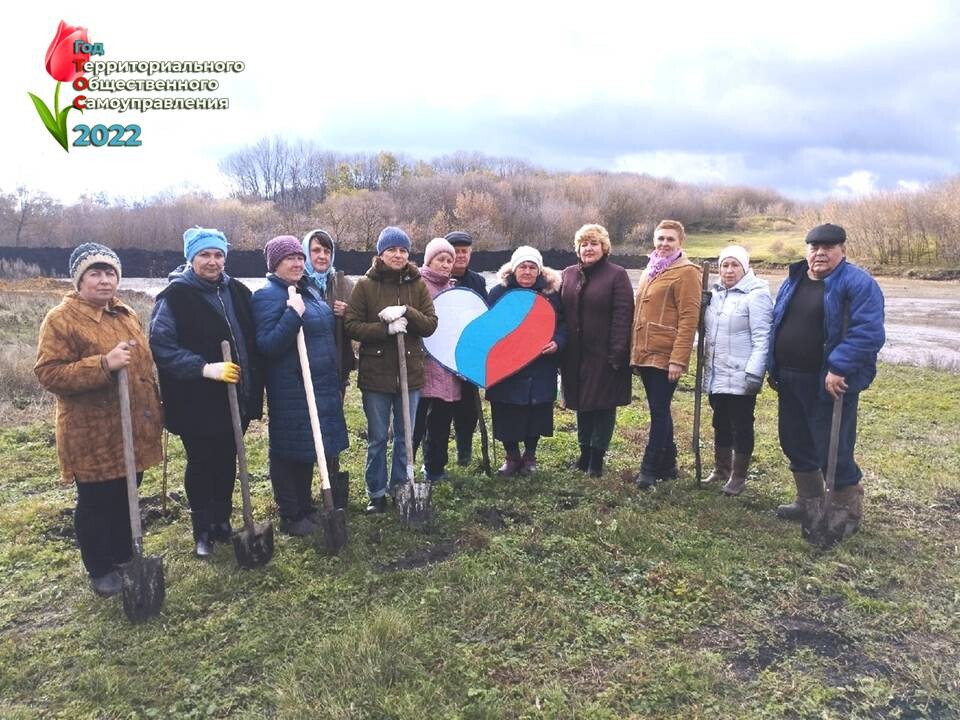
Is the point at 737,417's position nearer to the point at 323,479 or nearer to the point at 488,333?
the point at 488,333

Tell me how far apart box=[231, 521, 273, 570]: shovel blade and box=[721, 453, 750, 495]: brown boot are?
148 inches

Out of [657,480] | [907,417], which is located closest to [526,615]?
[657,480]

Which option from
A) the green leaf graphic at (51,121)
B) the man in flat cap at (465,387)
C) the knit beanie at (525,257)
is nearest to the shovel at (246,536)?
the man in flat cap at (465,387)

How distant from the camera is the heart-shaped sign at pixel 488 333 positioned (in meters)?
5.50

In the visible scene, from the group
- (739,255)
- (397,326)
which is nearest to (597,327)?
(739,255)

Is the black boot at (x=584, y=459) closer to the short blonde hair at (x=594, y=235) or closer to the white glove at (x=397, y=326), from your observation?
the short blonde hair at (x=594, y=235)

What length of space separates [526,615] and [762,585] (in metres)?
1.59

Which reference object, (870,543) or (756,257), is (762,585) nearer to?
(870,543)

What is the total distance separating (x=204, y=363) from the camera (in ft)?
13.2

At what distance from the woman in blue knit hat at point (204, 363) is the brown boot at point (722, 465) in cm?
404

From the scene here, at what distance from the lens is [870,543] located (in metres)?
4.63

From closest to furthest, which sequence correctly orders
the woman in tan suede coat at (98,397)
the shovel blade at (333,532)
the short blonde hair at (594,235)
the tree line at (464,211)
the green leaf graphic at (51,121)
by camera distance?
the woman in tan suede coat at (98,397), the shovel blade at (333,532), the short blonde hair at (594,235), the green leaf graphic at (51,121), the tree line at (464,211)

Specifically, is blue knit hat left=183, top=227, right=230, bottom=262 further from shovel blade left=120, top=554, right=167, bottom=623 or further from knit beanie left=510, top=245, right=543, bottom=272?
knit beanie left=510, top=245, right=543, bottom=272

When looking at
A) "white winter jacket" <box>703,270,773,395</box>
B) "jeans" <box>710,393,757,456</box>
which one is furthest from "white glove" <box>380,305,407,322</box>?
"jeans" <box>710,393,757,456</box>
